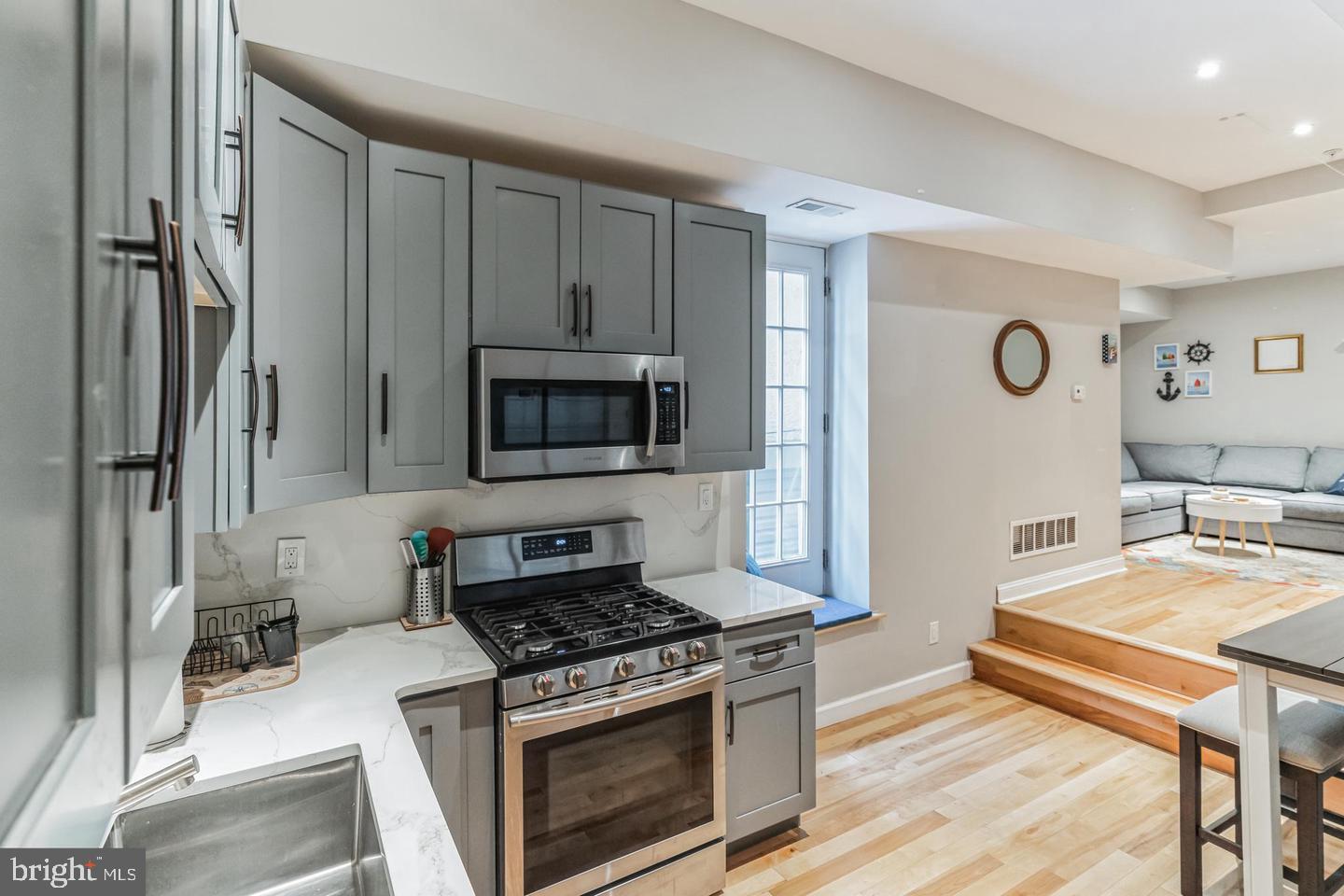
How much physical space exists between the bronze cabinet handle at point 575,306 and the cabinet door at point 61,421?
185cm

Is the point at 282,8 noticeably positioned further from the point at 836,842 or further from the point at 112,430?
the point at 836,842

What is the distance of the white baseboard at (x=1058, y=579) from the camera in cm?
413

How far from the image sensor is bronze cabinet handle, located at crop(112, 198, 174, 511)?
0.40 meters

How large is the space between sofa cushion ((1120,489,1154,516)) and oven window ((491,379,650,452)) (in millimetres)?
5416

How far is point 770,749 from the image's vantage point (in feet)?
7.89

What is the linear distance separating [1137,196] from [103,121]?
4.79 metres

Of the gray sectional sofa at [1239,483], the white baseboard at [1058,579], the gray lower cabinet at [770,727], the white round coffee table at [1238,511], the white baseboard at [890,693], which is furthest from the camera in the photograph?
the gray sectional sofa at [1239,483]

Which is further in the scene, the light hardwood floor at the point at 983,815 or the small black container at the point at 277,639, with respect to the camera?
the light hardwood floor at the point at 983,815

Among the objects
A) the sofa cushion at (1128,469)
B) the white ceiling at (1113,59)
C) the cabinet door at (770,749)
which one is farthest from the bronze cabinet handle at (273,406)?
the sofa cushion at (1128,469)

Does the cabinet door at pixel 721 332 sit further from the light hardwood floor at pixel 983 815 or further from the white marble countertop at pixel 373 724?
the light hardwood floor at pixel 983 815

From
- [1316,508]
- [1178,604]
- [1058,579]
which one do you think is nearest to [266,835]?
[1058,579]

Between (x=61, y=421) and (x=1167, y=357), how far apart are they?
946cm

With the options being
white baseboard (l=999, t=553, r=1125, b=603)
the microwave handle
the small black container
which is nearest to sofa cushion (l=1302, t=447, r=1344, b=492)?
white baseboard (l=999, t=553, r=1125, b=603)

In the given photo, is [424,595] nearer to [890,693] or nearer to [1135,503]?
[890,693]
